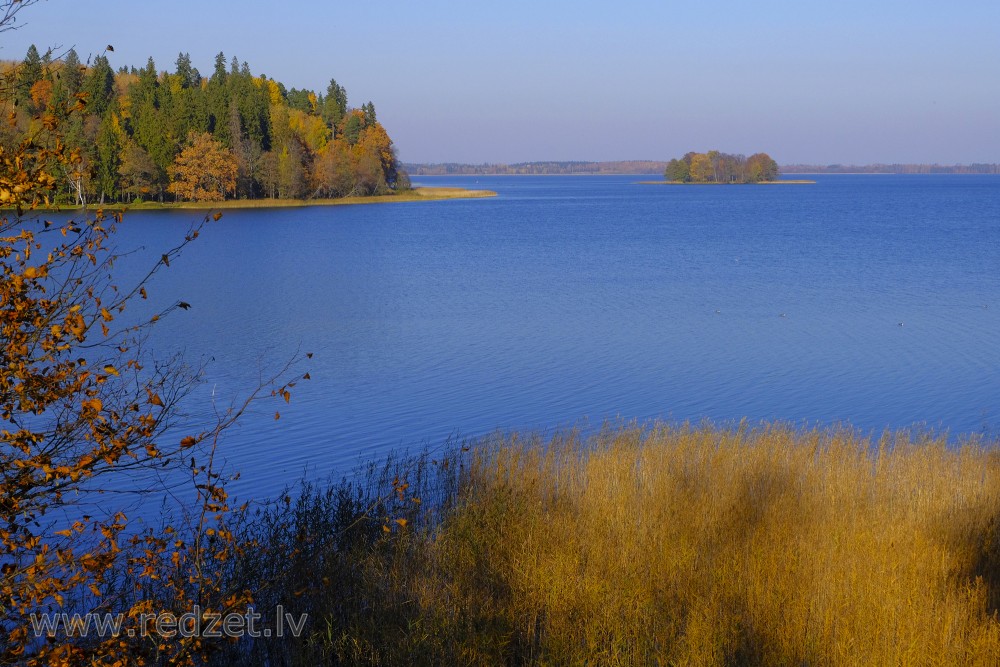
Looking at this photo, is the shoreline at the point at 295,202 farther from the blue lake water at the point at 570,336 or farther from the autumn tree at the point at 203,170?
the blue lake water at the point at 570,336

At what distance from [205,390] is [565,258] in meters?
28.9

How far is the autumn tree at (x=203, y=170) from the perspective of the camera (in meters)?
82.5

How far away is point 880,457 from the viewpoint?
978 centimetres

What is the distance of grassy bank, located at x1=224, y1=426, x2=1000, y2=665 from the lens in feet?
21.6

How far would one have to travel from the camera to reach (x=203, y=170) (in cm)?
8325

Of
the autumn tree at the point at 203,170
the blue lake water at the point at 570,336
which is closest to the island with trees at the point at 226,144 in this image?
the autumn tree at the point at 203,170

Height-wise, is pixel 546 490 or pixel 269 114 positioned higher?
pixel 269 114

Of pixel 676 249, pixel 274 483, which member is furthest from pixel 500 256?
pixel 274 483

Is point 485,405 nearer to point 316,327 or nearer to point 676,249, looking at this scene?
point 316,327

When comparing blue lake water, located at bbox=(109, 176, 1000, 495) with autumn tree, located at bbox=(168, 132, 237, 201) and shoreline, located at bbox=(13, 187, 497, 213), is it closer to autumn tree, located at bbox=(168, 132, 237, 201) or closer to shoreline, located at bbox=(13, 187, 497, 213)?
shoreline, located at bbox=(13, 187, 497, 213)

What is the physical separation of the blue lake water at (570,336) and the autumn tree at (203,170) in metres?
36.2

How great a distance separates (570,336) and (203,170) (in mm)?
68265

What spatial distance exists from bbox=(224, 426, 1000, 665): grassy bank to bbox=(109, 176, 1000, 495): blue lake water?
2264mm

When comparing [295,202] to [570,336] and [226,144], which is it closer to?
[226,144]
